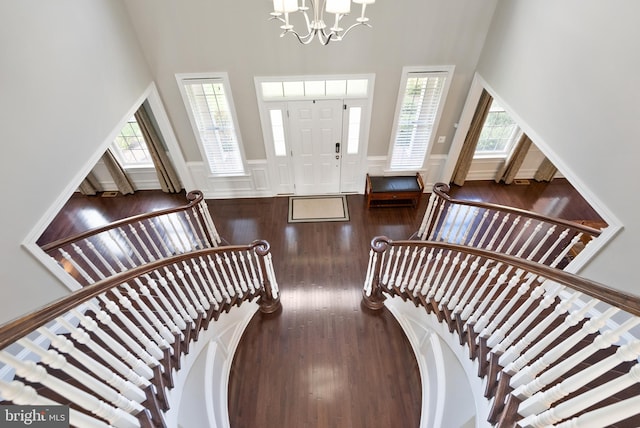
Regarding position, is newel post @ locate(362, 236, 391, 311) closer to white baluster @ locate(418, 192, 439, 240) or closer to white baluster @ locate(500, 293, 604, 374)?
white baluster @ locate(418, 192, 439, 240)

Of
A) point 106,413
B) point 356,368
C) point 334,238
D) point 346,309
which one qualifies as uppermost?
point 334,238

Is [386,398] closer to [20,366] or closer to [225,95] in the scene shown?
[20,366]

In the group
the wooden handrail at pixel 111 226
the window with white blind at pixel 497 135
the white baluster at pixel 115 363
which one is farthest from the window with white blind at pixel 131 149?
the window with white blind at pixel 497 135

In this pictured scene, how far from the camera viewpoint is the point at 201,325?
2.96 m

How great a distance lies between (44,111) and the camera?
9.14 feet

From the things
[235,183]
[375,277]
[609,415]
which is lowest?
[609,415]

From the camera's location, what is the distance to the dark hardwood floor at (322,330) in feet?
10.5

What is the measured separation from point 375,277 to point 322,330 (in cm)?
92

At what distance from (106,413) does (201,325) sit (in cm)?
137

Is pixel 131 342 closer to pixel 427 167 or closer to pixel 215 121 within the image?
pixel 215 121

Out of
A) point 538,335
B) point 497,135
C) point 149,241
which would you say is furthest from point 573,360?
point 497,135

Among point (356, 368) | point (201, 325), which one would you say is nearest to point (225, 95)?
point (201, 325)

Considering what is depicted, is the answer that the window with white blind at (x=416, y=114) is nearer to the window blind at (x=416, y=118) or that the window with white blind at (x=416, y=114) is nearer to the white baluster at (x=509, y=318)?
the window blind at (x=416, y=118)

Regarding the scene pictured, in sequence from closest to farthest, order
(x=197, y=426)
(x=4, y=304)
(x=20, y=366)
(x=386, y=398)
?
1. (x=20, y=366)
2. (x=4, y=304)
3. (x=197, y=426)
4. (x=386, y=398)
